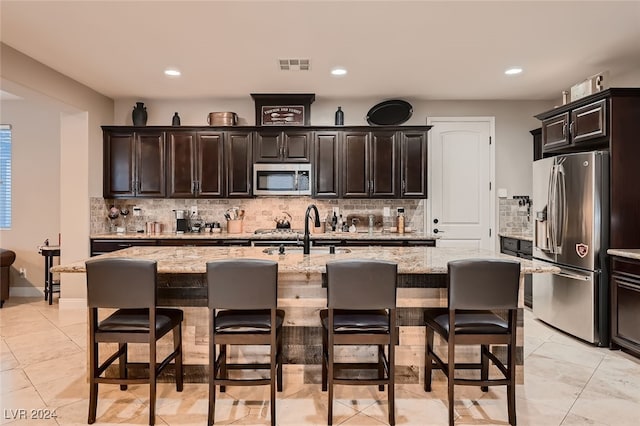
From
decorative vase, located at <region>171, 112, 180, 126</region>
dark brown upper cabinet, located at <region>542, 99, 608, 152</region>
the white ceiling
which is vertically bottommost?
dark brown upper cabinet, located at <region>542, 99, 608, 152</region>

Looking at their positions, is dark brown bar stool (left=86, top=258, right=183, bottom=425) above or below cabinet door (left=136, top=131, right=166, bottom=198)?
below

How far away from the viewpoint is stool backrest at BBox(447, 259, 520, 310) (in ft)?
6.98

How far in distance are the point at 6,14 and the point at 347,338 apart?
3.50 meters

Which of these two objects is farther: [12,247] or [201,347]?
[12,247]

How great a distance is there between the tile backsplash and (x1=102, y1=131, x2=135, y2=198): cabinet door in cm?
39

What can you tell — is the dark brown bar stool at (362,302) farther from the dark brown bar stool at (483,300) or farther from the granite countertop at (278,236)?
the granite countertop at (278,236)

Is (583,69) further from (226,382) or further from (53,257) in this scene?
(53,257)

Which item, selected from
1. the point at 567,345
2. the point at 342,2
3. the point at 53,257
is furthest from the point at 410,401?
the point at 53,257

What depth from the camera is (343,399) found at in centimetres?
248

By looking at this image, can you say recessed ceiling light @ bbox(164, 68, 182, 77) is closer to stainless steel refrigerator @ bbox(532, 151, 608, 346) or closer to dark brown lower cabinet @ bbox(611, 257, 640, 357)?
stainless steel refrigerator @ bbox(532, 151, 608, 346)

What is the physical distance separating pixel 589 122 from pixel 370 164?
235 cm

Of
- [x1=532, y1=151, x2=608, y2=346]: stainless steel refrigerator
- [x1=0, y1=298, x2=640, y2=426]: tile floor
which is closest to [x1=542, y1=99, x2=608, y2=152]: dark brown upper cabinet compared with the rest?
[x1=532, y1=151, x2=608, y2=346]: stainless steel refrigerator

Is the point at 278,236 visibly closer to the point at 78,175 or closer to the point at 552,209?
the point at 78,175

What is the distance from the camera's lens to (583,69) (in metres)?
3.97
